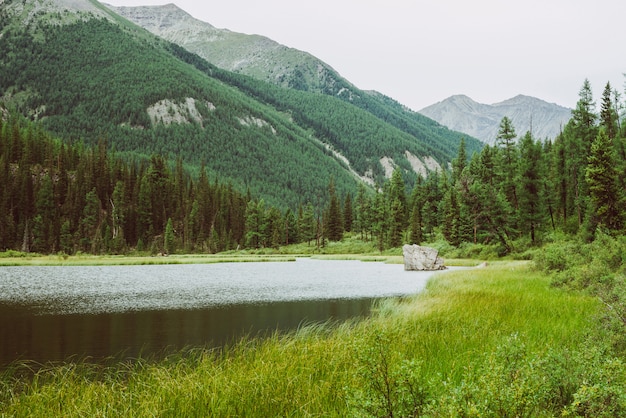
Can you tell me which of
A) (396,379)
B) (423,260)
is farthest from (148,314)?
(423,260)

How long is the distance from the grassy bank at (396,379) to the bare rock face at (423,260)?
41074 millimetres

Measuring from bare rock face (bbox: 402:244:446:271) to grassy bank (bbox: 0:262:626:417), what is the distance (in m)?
41.1

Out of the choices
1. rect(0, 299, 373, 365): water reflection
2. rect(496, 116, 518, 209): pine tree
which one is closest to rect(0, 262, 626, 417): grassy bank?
rect(0, 299, 373, 365): water reflection

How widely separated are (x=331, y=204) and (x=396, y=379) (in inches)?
4669

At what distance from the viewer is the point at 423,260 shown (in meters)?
55.7

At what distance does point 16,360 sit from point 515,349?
13724 millimetres

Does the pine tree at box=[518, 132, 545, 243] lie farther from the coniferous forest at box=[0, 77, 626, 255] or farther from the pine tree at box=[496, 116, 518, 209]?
the pine tree at box=[496, 116, 518, 209]

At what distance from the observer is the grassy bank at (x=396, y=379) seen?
4586 millimetres

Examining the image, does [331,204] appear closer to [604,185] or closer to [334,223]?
[334,223]

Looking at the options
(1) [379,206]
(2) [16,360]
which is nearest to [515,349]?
(2) [16,360]

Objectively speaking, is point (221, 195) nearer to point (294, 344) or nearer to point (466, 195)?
point (466, 195)

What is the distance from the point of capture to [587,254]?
24.9 m

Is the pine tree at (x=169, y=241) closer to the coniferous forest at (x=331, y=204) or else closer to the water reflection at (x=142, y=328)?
the coniferous forest at (x=331, y=204)

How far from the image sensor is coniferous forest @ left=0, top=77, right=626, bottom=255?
5653 centimetres
